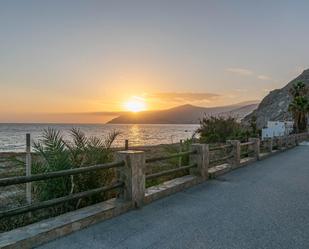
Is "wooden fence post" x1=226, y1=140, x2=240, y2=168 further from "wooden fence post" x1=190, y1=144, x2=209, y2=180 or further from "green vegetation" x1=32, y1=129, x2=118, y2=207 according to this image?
"green vegetation" x1=32, y1=129, x2=118, y2=207

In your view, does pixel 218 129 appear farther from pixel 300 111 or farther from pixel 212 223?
pixel 300 111

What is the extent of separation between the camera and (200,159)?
8.92m

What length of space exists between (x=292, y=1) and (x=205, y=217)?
14418 mm

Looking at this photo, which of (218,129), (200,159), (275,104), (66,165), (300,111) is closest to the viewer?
(66,165)

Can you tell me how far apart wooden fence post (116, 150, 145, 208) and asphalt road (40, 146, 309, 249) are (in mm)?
261

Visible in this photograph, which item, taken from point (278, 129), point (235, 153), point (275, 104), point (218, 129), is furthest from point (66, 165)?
point (275, 104)

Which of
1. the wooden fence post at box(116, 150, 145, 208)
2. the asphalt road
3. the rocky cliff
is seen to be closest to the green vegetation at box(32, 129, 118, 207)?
the wooden fence post at box(116, 150, 145, 208)

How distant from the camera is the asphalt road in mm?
4348

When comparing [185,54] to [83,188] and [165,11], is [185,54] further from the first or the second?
[83,188]

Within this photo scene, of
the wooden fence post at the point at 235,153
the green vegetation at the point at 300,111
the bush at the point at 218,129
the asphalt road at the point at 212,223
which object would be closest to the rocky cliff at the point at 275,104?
the green vegetation at the point at 300,111

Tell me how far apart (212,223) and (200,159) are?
3.79 meters

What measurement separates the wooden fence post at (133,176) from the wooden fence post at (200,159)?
307 cm

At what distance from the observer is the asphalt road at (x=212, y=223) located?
435 centimetres

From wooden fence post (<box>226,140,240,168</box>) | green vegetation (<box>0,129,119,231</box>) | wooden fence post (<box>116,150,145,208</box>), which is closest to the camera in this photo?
wooden fence post (<box>116,150,145,208</box>)
